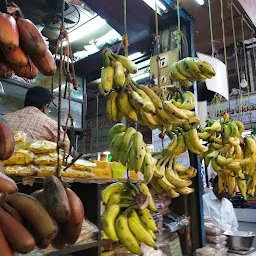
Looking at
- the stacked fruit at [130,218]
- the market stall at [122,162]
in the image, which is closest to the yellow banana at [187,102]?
the market stall at [122,162]

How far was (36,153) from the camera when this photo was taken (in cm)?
178

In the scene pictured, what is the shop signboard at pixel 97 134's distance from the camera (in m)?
5.39

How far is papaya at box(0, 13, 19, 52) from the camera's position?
0.74m

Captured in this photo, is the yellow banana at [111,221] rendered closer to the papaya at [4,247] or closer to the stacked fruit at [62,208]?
the stacked fruit at [62,208]

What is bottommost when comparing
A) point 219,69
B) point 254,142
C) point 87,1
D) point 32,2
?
point 254,142

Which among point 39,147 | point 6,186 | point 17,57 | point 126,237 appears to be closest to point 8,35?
point 17,57

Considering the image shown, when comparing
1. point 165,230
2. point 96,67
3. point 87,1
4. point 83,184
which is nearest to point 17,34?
point 83,184

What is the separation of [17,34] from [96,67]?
374 cm

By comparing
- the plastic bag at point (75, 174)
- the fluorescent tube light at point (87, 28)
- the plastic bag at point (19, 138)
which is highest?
the fluorescent tube light at point (87, 28)

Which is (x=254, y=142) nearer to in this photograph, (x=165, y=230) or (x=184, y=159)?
(x=184, y=159)

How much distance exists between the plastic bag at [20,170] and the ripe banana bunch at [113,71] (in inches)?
26.5

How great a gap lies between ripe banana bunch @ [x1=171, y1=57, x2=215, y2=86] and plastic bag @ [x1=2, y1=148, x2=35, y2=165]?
1.04m

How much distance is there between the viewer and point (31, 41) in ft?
2.66

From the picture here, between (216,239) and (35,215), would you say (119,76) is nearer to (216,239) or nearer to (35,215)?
(35,215)
